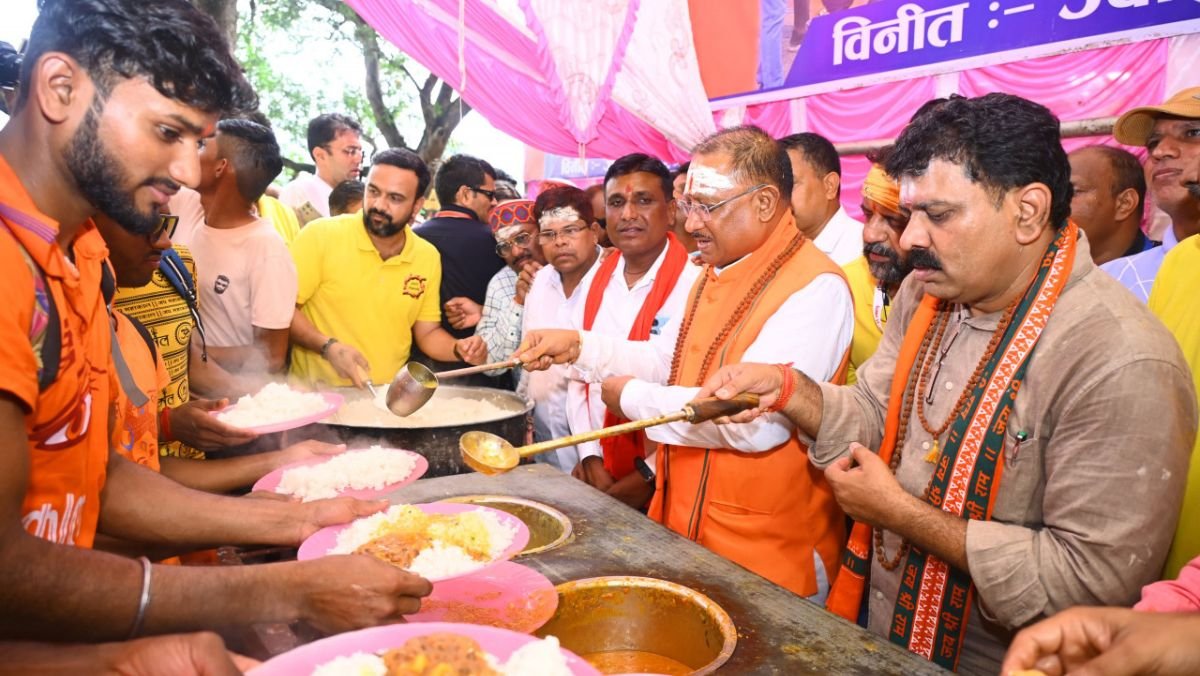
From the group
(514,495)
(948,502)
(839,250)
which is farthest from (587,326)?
(948,502)

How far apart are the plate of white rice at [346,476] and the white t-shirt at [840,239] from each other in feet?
8.34

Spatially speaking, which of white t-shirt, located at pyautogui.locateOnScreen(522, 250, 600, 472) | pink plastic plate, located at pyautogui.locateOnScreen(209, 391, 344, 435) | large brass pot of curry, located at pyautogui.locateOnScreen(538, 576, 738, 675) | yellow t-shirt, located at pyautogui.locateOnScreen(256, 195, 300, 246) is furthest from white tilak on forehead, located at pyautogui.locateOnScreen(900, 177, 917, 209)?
yellow t-shirt, located at pyautogui.locateOnScreen(256, 195, 300, 246)

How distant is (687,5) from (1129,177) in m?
5.66

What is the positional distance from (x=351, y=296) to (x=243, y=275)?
66cm

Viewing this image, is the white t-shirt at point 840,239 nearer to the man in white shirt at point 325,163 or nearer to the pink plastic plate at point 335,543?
the pink plastic plate at point 335,543

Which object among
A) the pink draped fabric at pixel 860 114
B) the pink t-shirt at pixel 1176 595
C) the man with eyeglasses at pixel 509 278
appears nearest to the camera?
the pink t-shirt at pixel 1176 595

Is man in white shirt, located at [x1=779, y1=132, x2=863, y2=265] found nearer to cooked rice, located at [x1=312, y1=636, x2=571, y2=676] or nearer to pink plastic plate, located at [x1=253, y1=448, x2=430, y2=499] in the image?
pink plastic plate, located at [x1=253, y1=448, x2=430, y2=499]

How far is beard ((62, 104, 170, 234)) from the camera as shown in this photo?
52.2 inches

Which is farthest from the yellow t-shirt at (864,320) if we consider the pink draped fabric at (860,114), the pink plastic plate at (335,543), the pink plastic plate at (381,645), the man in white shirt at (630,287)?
the pink draped fabric at (860,114)

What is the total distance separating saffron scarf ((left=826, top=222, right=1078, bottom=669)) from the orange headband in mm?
957

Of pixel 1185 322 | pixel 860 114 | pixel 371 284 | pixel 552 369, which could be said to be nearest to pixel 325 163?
pixel 371 284

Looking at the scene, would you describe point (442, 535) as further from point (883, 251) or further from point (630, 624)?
point (883, 251)

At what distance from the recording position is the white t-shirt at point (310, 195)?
6.72 metres

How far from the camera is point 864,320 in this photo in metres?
3.33
